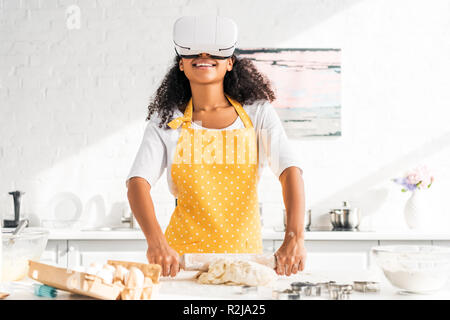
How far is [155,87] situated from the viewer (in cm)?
314

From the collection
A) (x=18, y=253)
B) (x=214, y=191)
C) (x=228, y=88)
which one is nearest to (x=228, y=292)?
(x=18, y=253)

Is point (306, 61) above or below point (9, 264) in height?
above

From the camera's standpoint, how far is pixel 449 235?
2.61m

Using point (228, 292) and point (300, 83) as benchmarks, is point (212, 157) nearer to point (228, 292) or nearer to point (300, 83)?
point (228, 292)

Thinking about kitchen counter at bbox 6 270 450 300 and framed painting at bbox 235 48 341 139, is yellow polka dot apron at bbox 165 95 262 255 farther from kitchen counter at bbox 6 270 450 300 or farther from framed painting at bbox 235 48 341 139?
framed painting at bbox 235 48 341 139

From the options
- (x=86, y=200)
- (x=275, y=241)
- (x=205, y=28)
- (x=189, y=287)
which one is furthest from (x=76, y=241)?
(x=189, y=287)

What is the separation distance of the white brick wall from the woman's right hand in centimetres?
183

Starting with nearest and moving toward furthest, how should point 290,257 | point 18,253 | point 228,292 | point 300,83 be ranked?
point 228,292 < point 18,253 < point 290,257 < point 300,83

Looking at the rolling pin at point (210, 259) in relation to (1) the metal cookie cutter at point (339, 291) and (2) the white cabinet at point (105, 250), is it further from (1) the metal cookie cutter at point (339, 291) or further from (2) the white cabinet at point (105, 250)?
(2) the white cabinet at point (105, 250)

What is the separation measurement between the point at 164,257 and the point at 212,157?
1.55 ft

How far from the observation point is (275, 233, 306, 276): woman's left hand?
119cm

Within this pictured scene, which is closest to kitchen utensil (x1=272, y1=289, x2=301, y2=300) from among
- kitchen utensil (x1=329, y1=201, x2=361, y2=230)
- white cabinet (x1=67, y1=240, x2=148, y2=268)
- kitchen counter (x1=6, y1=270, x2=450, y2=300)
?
kitchen counter (x1=6, y1=270, x2=450, y2=300)
